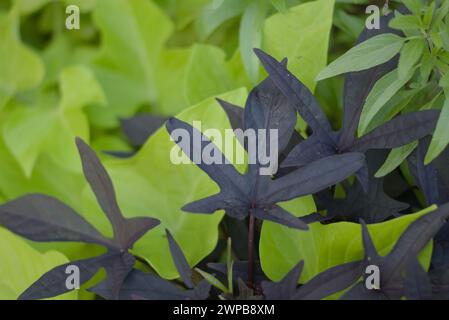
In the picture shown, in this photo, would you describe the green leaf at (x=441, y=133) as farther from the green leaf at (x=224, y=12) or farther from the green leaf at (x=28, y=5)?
the green leaf at (x=28, y=5)

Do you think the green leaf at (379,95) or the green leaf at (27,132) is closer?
the green leaf at (379,95)

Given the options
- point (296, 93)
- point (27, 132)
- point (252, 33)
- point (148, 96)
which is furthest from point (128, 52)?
point (296, 93)

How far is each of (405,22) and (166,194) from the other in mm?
262

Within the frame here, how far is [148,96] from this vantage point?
0.86m

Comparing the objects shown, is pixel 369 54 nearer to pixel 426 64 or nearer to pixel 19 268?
pixel 426 64

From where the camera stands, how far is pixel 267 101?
0.53 m

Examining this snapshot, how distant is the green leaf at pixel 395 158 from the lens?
521mm

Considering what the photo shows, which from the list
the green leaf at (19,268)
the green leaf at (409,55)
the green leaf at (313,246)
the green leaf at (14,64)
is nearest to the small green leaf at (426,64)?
the green leaf at (409,55)

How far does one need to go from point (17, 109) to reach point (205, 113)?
1.17 feet

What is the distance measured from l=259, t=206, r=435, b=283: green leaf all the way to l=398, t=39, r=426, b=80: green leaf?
12 centimetres

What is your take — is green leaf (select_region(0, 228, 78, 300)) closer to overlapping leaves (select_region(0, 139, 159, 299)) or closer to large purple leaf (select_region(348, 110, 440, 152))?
overlapping leaves (select_region(0, 139, 159, 299))

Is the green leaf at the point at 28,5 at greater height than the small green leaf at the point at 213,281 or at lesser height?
greater

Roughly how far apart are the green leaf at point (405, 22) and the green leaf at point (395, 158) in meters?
0.09

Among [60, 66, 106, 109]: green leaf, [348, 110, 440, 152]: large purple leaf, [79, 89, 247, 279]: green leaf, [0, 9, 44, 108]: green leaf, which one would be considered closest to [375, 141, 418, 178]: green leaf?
[348, 110, 440, 152]: large purple leaf
